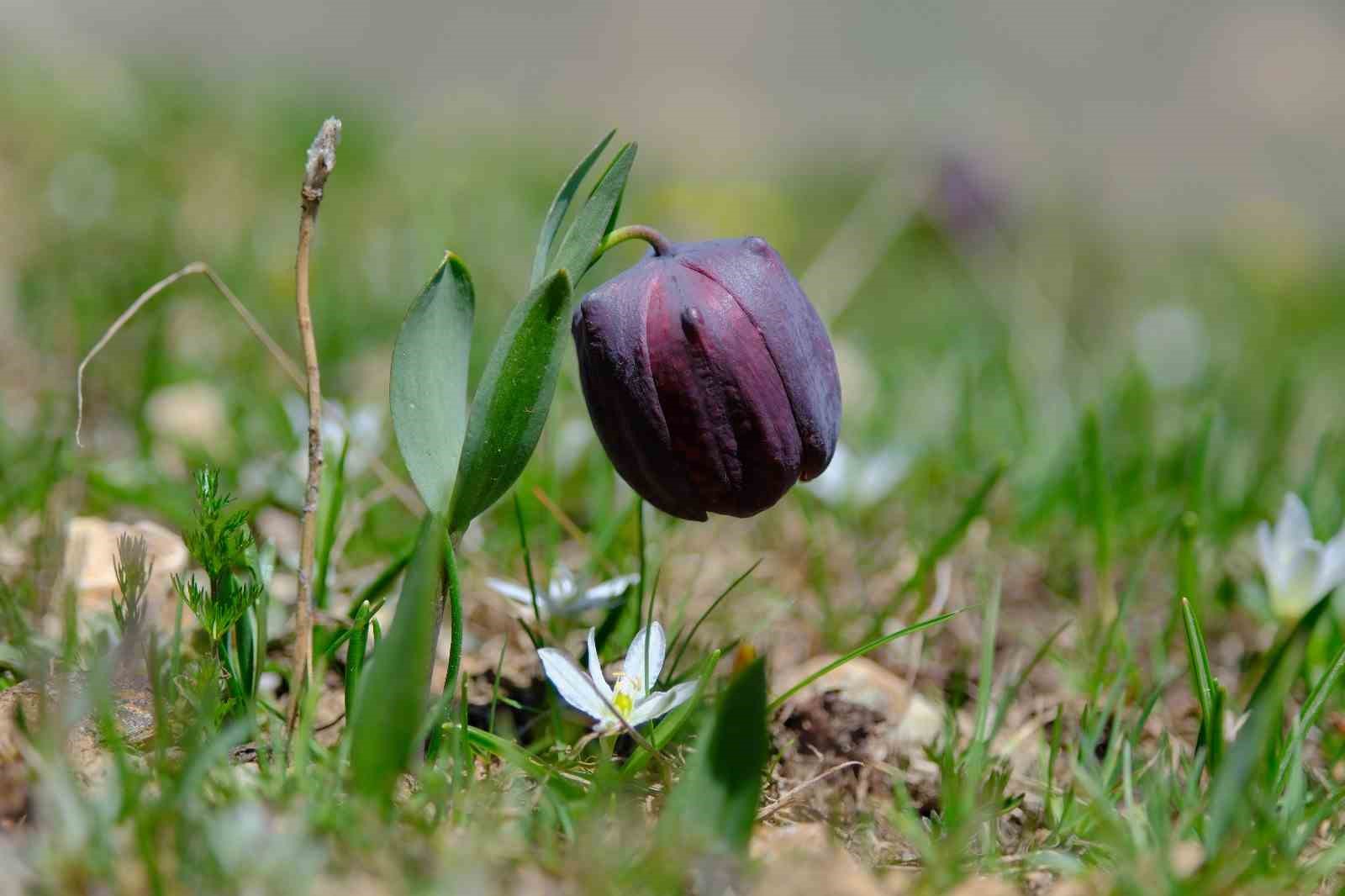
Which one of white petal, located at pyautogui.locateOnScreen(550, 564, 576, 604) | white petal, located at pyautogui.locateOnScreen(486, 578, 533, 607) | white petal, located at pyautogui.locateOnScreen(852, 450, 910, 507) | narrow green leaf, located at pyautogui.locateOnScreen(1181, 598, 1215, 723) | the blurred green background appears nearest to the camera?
narrow green leaf, located at pyautogui.locateOnScreen(1181, 598, 1215, 723)

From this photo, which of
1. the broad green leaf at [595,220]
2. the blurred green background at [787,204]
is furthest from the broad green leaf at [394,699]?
the blurred green background at [787,204]

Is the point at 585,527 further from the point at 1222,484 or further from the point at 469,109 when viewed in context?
the point at 469,109

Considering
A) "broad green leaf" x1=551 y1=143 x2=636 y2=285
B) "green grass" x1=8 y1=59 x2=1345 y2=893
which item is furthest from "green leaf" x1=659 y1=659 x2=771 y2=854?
"broad green leaf" x1=551 y1=143 x2=636 y2=285

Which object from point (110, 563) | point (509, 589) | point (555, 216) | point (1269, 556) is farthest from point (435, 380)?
point (1269, 556)

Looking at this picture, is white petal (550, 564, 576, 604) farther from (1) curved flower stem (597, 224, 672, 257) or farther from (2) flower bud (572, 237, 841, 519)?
(1) curved flower stem (597, 224, 672, 257)

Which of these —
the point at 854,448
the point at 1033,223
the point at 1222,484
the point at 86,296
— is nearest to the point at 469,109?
the point at 1033,223

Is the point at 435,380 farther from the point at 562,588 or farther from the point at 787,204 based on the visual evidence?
the point at 787,204

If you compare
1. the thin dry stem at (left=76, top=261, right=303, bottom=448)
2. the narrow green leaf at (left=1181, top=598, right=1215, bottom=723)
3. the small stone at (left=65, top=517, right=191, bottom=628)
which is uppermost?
the thin dry stem at (left=76, top=261, right=303, bottom=448)
